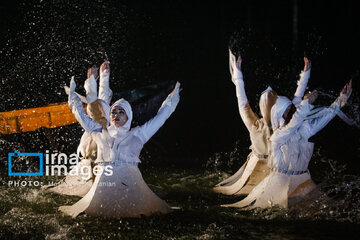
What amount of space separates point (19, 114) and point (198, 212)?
18.4 feet

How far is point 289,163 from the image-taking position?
6.97m

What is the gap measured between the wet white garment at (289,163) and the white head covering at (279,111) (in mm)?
22

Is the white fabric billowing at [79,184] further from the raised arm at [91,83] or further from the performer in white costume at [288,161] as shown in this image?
the performer in white costume at [288,161]

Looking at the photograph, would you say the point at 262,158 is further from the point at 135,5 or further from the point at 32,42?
the point at 135,5

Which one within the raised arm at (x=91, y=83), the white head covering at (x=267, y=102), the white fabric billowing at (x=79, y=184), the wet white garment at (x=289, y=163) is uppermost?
the raised arm at (x=91, y=83)

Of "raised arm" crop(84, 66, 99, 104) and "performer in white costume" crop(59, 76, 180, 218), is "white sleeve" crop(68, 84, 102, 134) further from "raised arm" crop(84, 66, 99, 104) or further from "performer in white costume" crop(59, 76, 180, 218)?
"raised arm" crop(84, 66, 99, 104)

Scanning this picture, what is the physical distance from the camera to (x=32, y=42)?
11266 millimetres

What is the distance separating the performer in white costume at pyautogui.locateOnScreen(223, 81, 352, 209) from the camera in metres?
6.85

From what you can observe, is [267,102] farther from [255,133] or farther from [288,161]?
[288,161]

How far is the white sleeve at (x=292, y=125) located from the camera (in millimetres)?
6441

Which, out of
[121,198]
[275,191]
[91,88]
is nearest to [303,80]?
[275,191]

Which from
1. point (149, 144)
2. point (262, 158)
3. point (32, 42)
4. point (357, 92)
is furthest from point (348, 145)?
point (32, 42)

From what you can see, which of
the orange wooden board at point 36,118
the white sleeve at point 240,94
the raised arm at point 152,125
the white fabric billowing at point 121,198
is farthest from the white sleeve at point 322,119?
the orange wooden board at point 36,118

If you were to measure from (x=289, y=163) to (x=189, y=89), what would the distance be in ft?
34.3
